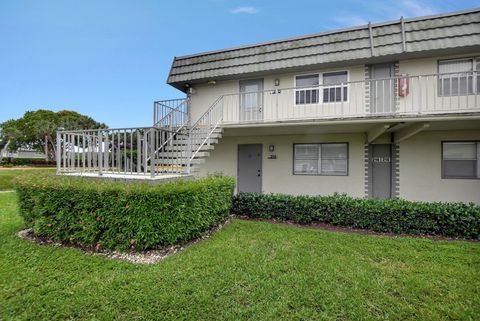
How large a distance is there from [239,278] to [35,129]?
35301 millimetres

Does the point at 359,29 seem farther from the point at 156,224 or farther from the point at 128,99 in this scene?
the point at 128,99

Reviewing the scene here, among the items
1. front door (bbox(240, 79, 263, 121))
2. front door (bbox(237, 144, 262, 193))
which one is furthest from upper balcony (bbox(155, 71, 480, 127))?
front door (bbox(237, 144, 262, 193))

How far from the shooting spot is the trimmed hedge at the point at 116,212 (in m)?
4.04

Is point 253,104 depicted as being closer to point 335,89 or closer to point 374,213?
point 335,89

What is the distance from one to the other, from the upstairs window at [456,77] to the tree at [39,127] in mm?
33880

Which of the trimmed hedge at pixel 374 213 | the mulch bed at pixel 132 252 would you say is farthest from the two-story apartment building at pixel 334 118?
the trimmed hedge at pixel 374 213

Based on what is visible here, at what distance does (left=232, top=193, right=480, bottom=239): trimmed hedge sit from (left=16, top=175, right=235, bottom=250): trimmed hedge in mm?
2083

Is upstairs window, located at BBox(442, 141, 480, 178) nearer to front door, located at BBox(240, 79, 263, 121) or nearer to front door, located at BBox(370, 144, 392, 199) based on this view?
front door, located at BBox(370, 144, 392, 199)

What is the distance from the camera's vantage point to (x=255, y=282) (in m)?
3.18

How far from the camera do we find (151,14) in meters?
9.23

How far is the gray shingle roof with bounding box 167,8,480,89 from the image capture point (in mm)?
6645

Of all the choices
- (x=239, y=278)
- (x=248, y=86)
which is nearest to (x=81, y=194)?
(x=239, y=278)

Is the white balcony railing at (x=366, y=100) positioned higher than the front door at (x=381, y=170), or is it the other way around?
the white balcony railing at (x=366, y=100)

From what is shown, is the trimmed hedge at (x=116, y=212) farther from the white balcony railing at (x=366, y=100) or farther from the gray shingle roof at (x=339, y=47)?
the gray shingle roof at (x=339, y=47)
